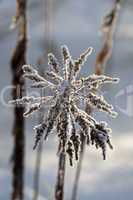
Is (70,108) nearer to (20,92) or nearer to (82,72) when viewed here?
(20,92)

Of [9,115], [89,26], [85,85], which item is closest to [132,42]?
[89,26]

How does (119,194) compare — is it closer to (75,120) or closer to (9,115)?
(9,115)

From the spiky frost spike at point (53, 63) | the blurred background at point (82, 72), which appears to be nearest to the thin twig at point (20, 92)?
the blurred background at point (82, 72)

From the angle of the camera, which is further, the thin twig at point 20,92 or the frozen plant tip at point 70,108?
the thin twig at point 20,92

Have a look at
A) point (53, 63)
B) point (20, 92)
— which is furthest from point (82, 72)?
point (53, 63)

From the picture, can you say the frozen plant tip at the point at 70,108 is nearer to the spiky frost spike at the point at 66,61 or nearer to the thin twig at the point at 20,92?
the spiky frost spike at the point at 66,61

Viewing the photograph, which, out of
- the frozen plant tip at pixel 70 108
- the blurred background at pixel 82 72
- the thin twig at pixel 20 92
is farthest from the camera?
the blurred background at pixel 82 72
